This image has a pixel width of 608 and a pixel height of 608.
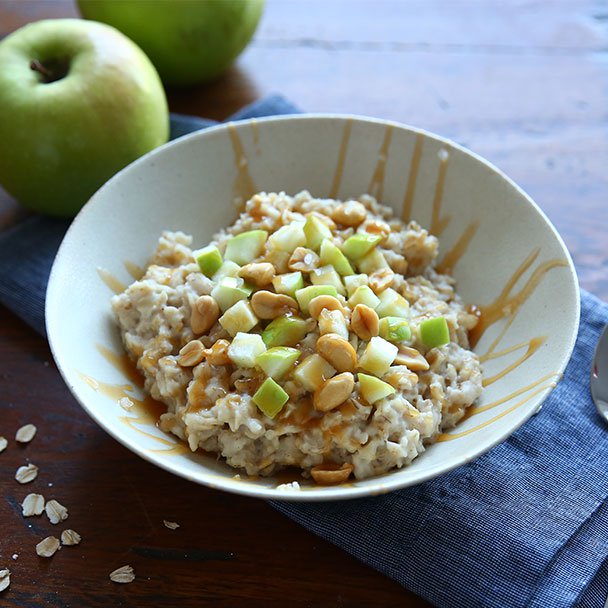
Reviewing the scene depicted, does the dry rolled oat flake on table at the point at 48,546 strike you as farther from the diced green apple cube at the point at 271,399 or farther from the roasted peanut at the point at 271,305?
the roasted peanut at the point at 271,305

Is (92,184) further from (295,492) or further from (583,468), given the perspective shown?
(583,468)

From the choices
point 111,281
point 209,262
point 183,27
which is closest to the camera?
point 209,262

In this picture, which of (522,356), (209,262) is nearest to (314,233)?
(209,262)

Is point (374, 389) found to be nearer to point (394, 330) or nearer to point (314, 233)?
point (394, 330)

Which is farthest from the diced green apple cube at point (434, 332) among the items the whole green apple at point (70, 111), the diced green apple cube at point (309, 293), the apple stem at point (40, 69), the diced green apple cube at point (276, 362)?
the apple stem at point (40, 69)

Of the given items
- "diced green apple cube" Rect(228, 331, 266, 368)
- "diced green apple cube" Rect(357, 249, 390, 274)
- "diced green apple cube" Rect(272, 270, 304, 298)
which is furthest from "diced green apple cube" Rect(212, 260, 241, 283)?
"diced green apple cube" Rect(357, 249, 390, 274)

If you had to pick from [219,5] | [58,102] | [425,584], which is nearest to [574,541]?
[425,584]
